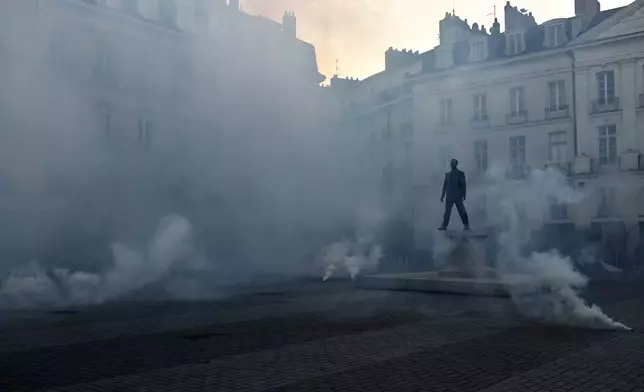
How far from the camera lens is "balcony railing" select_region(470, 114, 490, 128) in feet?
85.1

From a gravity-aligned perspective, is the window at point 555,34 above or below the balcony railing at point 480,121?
above

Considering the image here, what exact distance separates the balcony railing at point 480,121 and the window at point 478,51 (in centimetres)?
257

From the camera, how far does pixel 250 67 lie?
48.0 ft

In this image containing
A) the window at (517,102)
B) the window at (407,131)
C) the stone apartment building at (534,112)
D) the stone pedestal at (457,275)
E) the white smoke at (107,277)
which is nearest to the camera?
the white smoke at (107,277)

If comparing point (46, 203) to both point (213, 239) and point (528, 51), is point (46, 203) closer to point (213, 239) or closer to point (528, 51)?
point (213, 239)

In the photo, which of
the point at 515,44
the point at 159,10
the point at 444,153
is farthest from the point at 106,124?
the point at 515,44

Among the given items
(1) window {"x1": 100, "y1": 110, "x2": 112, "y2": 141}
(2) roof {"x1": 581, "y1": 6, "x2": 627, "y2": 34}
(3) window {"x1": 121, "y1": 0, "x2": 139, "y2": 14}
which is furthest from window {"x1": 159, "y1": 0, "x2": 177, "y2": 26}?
(2) roof {"x1": 581, "y1": 6, "x2": 627, "y2": 34}

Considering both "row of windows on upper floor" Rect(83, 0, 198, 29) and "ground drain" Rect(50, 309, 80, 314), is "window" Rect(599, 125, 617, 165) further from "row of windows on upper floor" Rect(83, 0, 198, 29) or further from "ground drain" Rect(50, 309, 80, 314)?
"ground drain" Rect(50, 309, 80, 314)

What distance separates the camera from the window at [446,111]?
88.3ft

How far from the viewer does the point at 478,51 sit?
27.2 m

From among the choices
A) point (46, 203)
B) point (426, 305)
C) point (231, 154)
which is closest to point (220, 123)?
point (231, 154)

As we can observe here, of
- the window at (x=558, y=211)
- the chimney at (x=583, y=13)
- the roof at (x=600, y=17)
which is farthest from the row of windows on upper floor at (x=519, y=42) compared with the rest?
the window at (x=558, y=211)

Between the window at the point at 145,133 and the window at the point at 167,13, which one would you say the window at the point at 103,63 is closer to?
the window at the point at 167,13

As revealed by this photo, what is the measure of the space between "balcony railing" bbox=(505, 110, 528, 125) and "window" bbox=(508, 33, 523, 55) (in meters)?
2.51
